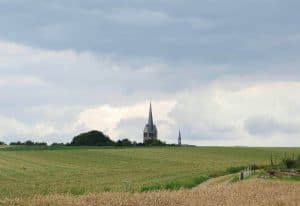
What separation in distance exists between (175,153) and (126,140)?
5007cm

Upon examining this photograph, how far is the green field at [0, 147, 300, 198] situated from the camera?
151 feet

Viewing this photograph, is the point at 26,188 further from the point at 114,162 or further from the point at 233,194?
the point at 114,162

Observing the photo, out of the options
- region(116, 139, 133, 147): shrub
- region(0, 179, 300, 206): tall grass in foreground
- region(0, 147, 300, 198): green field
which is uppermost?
region(116, 139, 133, 147): shrub

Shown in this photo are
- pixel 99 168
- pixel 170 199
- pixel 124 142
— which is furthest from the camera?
pixel 124 142

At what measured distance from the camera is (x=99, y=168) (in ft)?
254

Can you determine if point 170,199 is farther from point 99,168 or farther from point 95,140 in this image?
point 95,140

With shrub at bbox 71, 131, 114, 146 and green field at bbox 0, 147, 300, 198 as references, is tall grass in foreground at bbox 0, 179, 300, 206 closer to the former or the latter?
green field at bbox 0, 147, 300, 198

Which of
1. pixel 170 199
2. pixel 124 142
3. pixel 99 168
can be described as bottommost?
pixel 170 199

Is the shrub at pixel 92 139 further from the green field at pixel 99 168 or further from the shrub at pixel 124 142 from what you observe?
the green field at pixel 99 168

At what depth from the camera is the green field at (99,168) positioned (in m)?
46.1

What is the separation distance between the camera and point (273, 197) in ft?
110

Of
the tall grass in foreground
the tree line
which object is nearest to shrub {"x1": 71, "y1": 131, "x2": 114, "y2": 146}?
the tree line

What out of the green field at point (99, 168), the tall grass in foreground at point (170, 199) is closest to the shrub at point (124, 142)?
the green field at point (99, 168)

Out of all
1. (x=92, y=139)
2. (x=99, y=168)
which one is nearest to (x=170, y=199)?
(x=99, y=168)
